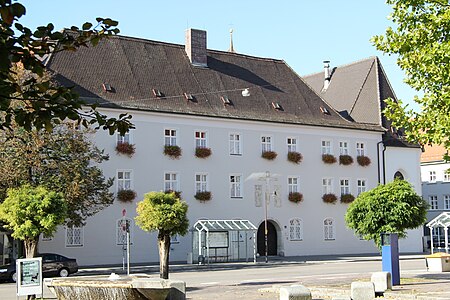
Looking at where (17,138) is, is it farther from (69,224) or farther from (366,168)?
(366,168)

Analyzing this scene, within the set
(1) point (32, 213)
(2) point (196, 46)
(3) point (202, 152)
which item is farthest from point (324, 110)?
(1) point (32, 213)

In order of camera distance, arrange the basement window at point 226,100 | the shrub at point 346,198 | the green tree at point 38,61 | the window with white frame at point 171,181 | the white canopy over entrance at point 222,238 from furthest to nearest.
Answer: the shrub at point 346,198 → the basement window at point 226,100 → the window with white frame at point 171,181 → the white canopy over entrance at point 222,238 → the green tree at point 38,61

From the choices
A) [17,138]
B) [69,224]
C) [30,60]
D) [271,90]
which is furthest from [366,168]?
[30,60]

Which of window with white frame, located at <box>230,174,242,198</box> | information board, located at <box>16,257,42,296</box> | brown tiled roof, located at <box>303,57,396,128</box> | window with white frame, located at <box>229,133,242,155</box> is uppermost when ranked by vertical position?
brown tiled roof, located at <box>303,57,396,128</box>

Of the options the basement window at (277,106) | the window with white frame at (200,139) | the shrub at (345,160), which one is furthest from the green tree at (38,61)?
the shrub at (345,160)

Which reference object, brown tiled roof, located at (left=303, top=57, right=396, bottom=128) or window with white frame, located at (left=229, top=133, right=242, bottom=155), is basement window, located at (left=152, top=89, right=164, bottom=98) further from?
brown tiled roof, located at (left=303, top=57, right=396, bottom=128)

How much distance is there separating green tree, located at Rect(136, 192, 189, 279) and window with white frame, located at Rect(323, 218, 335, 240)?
2399 cm

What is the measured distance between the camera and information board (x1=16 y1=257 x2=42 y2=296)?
18.7 m

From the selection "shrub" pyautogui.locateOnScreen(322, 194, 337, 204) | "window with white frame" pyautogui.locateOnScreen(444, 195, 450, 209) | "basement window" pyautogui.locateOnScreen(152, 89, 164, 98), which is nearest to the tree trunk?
"basement window" pyautogui.locateOnScreen(152, 89, 164, 98)

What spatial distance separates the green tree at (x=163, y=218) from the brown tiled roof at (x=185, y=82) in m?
14.4

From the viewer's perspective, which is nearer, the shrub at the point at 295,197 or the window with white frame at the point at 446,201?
the shrub at the point at 295,197

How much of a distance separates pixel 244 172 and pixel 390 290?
2659cm

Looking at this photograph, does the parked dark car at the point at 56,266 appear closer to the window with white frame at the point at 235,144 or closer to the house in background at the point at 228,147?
the house in background at the point at 228,147

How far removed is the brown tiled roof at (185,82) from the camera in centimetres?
4331
